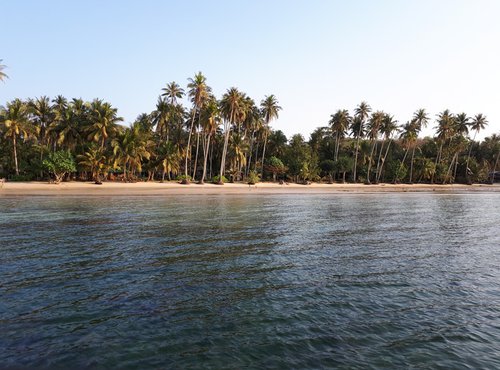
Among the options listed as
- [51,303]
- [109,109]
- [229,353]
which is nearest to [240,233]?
[51,303]

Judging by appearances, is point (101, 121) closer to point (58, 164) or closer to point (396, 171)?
point (58, 164)

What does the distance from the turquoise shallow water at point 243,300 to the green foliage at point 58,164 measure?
35.2 m

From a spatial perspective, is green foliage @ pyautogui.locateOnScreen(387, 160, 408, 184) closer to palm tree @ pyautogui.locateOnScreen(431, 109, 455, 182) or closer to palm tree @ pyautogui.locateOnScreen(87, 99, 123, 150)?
palm tree @ pyautogui.locateOnScreen(431, 109, 455, 182)

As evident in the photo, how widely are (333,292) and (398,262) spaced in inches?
194

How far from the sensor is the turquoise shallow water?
6391mm

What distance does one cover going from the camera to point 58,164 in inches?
1953

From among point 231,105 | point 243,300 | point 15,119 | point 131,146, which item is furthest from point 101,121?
point 243,300

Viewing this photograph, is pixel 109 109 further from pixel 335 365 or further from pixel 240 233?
pixel 335 365

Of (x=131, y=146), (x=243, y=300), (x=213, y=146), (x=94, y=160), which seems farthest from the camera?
(x=213, y=146)

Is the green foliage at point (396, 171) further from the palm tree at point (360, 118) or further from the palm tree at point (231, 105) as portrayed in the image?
the palm tree at point (231, 105)

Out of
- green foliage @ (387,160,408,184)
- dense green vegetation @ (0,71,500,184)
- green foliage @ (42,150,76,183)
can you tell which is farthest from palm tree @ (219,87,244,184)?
green foliage @ (387,160,408,184)

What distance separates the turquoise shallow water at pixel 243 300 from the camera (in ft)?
21.0

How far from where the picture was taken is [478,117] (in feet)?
299

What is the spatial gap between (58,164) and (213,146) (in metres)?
34.8
